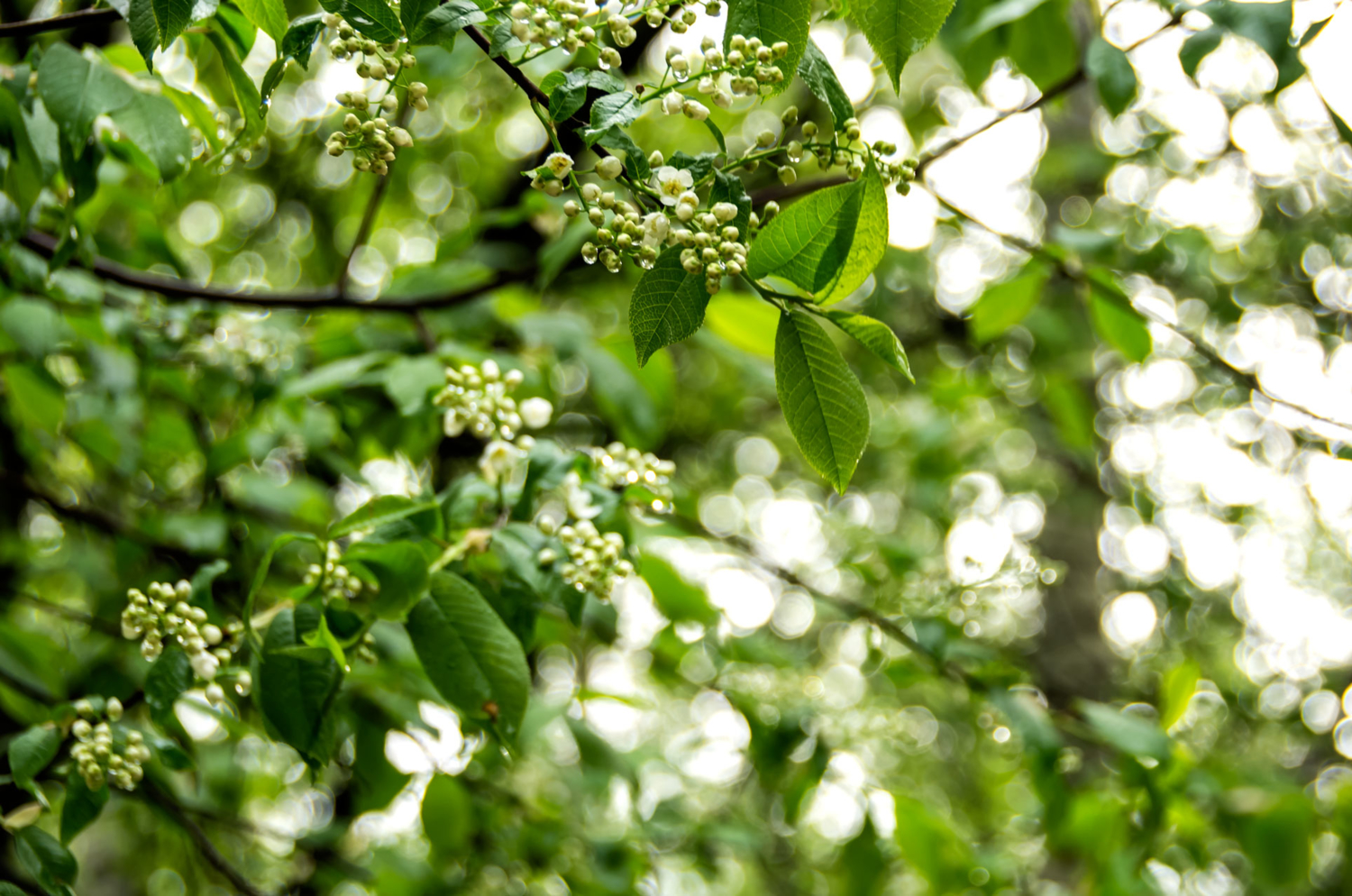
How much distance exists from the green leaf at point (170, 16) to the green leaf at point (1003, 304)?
1.71m

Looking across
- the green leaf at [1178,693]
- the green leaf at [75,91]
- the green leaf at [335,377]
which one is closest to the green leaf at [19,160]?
the green leaf at [75,91]

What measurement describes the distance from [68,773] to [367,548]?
0.53 meters

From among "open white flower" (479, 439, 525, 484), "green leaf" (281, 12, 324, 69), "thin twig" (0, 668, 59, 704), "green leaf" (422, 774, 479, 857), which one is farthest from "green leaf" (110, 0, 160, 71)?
"green leaf" (422, 774, 479, 857)

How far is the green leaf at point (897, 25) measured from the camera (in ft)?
2.56

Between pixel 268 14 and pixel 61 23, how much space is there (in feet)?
1.10

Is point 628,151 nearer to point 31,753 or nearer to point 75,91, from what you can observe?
point 75,91

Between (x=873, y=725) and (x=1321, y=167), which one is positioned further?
(x=1321, y=167)

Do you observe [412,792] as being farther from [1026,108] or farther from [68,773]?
[1026,108]

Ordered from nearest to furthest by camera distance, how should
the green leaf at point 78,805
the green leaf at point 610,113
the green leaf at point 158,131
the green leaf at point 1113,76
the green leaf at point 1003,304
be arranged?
the green leaf at point 610,113
the green leaf at point 78,805
the green leaf at point 158,131
the green leaf at point 1113,76
the green leaf at point 1003,304

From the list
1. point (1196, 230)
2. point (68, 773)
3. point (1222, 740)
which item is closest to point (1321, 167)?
point (1196, 230)

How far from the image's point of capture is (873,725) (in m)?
2.24

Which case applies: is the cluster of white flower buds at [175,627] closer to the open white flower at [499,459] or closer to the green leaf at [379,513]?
the green leaf at [379,513]

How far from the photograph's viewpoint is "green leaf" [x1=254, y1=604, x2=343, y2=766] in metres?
1.00

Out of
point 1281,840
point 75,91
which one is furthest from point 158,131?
point 1281,840
